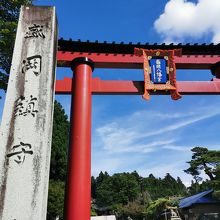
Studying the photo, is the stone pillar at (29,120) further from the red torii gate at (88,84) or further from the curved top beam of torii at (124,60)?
the curved top beam of torii at (124,60)

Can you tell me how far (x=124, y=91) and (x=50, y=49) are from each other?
401cm

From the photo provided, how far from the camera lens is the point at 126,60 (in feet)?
28.9

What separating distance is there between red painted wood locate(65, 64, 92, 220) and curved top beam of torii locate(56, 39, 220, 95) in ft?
1.83

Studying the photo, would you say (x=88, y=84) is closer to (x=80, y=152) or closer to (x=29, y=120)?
(x=80, y=152)

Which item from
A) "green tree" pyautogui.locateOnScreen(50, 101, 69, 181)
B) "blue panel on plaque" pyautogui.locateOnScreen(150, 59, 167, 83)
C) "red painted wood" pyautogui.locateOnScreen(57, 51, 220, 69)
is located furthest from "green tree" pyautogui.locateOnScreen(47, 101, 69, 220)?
"blue panel on plaque" pyautogui.locateOnScreen(150, 59, 167, 83)

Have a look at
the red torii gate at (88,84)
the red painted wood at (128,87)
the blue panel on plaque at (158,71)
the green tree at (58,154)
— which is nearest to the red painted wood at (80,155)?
the red torii gate at (88,84)

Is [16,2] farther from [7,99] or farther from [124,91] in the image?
[7,99]

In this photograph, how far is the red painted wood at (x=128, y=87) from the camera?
7.96m

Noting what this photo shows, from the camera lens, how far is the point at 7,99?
4145mm

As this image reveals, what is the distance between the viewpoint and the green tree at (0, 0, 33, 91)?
6738 millimetres

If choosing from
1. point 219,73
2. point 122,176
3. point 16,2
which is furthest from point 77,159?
point 122,176

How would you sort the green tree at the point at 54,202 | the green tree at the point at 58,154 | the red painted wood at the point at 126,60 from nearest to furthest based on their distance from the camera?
1. the red painted wood at the point at 126,60
2. the green tree at the point at 54,202
3. the green tree at the point at 58,154

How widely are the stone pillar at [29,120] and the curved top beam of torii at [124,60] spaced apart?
3304 millimetres

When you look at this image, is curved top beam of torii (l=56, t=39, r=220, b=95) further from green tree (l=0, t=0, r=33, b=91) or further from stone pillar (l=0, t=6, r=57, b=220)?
stone pillar (l=0, t=6, r=57, b=220)
